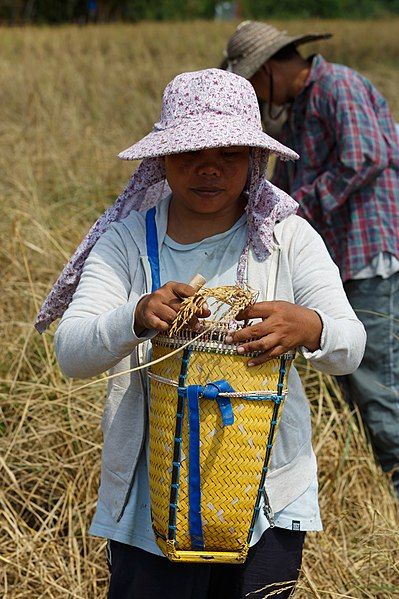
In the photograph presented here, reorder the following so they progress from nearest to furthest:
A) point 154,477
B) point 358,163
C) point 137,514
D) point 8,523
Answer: point 154,477, point 137,514, point 8,523, point 358,163

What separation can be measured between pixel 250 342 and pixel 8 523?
54.6 inches

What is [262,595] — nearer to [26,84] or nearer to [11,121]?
[11,121]

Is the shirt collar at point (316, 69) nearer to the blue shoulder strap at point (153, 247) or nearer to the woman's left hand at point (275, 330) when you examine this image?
the blue shoulder strap at point (153, 247)

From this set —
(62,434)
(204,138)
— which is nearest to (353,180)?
(62,434)

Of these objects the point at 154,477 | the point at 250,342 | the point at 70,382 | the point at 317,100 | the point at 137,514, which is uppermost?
the point at 317,100

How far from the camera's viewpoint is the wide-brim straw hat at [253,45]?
10.9 feet

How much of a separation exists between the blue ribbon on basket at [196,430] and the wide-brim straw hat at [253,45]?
1.92m

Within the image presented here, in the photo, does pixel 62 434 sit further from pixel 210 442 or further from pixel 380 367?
pixel 210 442

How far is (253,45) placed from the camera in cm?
340

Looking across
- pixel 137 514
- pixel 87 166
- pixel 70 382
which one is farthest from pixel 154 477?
pixel 87 166

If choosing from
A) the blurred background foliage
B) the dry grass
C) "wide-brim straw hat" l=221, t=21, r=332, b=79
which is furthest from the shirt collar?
the blurred background foliage

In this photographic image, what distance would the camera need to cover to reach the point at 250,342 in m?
1.57

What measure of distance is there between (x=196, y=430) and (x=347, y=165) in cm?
172

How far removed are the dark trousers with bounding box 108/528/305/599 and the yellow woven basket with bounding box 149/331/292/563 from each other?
5.5 inches
